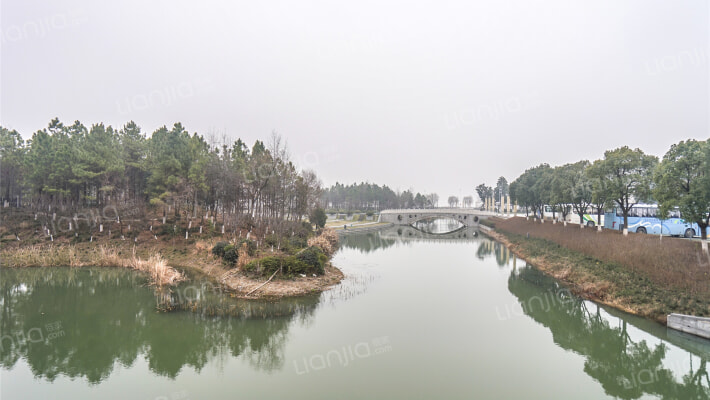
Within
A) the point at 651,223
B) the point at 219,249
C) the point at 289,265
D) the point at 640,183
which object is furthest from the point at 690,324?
the point at 219,249

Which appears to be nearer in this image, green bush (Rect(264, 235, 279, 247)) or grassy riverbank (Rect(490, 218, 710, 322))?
grassy riverbank (Rect(490, 218, 710, 322))

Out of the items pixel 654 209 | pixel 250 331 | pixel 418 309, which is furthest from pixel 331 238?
pixel 654 209

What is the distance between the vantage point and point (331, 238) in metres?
31.6

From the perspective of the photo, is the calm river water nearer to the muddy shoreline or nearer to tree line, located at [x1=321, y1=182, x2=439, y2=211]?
the muddy shoreline

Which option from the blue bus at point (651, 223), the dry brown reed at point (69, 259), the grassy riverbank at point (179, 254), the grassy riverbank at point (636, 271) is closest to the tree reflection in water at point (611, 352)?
the grassy riverbank at point (636, 271)

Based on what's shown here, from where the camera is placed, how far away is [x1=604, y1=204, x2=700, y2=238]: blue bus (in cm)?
2316

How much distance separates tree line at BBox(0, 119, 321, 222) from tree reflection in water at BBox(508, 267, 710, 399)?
15.8 meters

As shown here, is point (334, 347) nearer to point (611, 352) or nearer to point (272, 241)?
point (611, 352)

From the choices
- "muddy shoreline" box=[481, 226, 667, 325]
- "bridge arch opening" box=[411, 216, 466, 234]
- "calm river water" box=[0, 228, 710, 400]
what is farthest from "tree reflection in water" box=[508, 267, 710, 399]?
"bridge arch opening" box=[411, 216, 466, 234]

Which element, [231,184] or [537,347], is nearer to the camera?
[537,347]

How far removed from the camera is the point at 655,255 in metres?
14.5

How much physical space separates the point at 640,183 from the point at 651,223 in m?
8.08

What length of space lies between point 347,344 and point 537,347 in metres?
5.84

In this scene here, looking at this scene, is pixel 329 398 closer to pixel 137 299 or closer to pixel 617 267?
pixel 137 299
